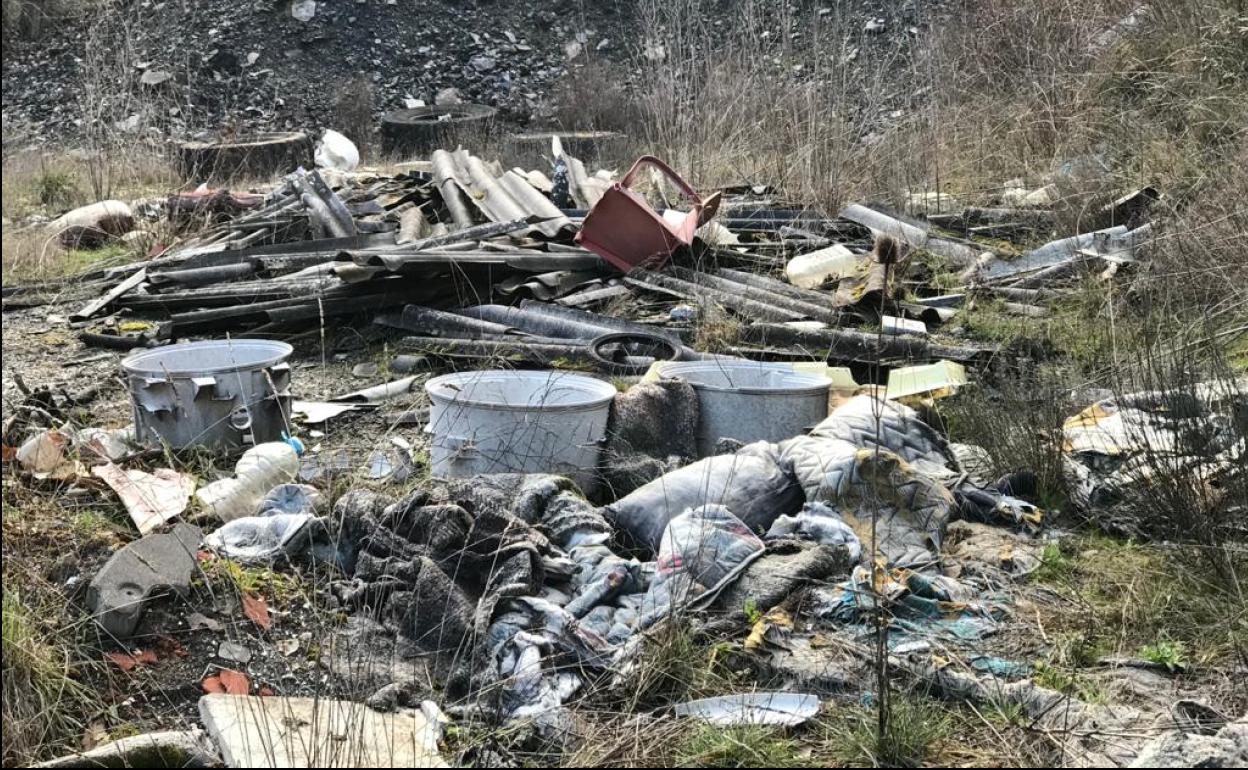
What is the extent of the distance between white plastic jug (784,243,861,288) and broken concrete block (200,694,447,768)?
5.14m

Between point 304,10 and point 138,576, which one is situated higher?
point 304,10

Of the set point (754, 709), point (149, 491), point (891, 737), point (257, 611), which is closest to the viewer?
point (891, 737)

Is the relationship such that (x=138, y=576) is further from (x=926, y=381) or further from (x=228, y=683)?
(x=926, y=381)

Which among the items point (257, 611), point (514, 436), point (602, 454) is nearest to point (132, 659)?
point (257, 611)

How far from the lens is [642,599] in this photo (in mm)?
3553

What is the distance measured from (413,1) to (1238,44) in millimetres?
16631

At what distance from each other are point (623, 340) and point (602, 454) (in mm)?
1618

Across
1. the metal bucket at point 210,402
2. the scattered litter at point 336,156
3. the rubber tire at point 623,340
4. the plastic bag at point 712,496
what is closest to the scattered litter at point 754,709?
the plastic bag at point 712,496

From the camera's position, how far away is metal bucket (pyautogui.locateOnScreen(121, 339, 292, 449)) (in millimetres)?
4879

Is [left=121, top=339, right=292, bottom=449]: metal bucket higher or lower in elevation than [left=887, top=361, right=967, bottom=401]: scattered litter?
higher

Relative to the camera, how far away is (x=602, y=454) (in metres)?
4.68

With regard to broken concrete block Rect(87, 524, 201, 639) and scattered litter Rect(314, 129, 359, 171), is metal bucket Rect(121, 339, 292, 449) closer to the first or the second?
broken concrete block Rect(87, 524, 201, 639)

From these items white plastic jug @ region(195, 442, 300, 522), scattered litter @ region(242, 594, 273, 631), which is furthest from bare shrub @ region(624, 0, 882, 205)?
scattered litter @ region(242, 594, 273, 631)

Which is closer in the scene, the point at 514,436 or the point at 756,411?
the point at 514,436
